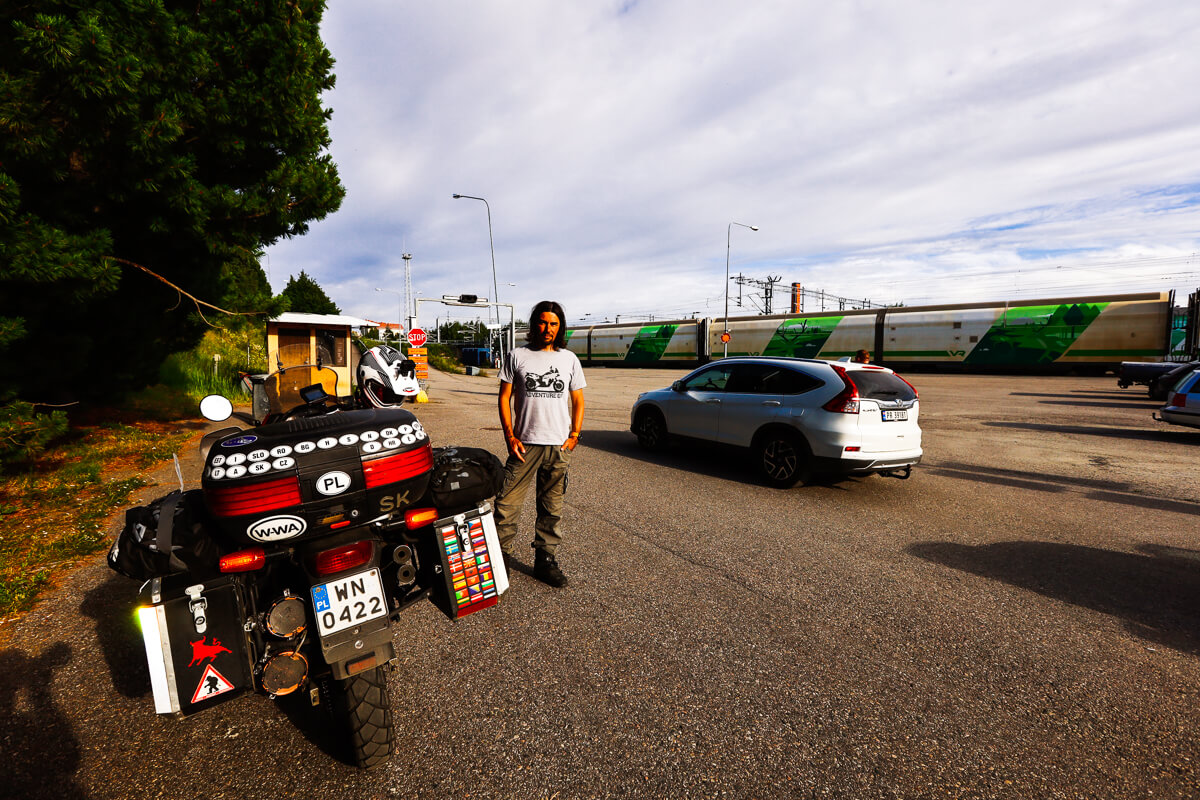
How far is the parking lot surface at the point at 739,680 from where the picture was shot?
2.12 meters

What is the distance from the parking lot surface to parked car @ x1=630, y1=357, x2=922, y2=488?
105 centimetres

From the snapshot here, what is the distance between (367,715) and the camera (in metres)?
2.13

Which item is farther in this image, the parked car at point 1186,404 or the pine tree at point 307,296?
the pine tree at point 307,296

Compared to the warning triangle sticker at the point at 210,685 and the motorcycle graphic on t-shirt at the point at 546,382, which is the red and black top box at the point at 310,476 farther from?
the motorcycle graphic on t-shirt at the point at 546,382

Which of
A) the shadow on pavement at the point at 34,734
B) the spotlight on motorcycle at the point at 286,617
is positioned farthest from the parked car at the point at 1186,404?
the shadow on pavement at the point at 34,734

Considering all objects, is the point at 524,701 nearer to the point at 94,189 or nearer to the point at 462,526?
the point at 462,526

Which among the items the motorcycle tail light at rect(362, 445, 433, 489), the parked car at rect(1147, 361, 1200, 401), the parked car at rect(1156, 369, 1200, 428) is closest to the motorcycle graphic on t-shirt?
the motorcycle tail light at rect(362, 445, 433, 489)

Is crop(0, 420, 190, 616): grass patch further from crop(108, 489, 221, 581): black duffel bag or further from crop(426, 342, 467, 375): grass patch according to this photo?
crop(426, 342, 467, 375): grass patch

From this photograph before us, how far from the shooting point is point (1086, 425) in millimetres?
11477

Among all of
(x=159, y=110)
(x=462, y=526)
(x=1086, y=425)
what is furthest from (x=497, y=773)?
(x=1086, y=425)

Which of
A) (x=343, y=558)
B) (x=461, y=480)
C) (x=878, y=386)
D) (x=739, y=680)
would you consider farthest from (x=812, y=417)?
(x=343, y=558)

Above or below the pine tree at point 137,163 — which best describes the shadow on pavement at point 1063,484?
below

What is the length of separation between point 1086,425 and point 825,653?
1241 centimetres

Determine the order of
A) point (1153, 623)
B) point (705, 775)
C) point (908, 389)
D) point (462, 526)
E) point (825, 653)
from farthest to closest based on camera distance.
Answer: point (908, 389)
point (1153, 623)
point (825, 653)
point (462, 526)
point (705, 775)
